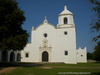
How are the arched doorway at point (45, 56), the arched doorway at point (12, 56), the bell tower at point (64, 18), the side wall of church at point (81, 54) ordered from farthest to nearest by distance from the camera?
the side wall of church at point (81, 54)
the arched doorway at point (12, 56)
the arched doorway at point (45, 56)
the bell tower at point (64, 18)

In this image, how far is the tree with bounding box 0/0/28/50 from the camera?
22.1 m

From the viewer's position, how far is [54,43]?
39.6m

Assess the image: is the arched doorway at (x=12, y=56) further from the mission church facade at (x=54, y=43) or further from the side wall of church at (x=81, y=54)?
the side wall of church at (x=81, y=54)

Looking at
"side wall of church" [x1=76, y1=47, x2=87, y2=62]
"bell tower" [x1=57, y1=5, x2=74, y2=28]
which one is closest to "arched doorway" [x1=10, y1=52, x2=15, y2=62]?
"bell tower" [x1=57, y1=5, x2=74, y2=28]

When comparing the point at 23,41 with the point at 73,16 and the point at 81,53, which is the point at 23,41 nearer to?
the point at 73,16

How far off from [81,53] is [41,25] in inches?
891

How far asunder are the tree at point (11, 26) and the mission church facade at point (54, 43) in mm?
15976

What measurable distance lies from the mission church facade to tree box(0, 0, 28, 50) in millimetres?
15976

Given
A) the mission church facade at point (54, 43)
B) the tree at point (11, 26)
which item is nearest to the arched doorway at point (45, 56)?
the mission church facade at point (54, 43)

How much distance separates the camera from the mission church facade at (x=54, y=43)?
126 ft

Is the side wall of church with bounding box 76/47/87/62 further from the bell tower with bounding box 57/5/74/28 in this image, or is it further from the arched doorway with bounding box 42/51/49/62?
the bell tower with bounding box 57/5/74/28

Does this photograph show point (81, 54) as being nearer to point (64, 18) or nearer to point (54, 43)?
point (54, 43)

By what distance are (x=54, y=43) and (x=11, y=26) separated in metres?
17.6

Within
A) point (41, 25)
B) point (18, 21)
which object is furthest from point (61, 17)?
point (18, 21)
